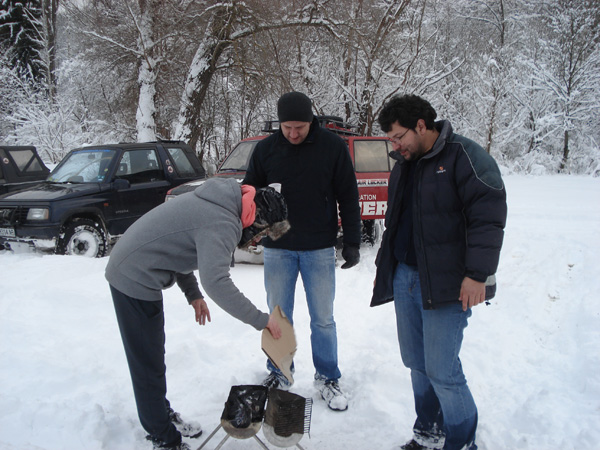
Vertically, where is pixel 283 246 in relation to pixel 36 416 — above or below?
above

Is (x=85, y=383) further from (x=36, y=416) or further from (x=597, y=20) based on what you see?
(x=597, y=20)

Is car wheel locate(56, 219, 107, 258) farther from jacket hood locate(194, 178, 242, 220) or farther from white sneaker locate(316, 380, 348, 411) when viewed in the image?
jacket hood locate(194, 178, 242, 220)

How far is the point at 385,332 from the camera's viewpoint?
4414 mm

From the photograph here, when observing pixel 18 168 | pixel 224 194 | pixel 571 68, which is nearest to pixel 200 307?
pixel 224 194

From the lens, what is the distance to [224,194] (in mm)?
2104

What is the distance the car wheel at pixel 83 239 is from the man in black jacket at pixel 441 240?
19.7 feet

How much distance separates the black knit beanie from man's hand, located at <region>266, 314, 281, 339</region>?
52.7 inches

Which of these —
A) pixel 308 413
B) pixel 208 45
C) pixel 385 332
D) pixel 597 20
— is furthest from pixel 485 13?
pixel 308 413

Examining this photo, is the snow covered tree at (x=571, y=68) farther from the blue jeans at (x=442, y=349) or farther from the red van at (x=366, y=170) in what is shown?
the blue jeans at (x=442, y=349)

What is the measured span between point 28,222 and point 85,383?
452cm

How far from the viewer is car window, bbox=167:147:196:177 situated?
8.72 m

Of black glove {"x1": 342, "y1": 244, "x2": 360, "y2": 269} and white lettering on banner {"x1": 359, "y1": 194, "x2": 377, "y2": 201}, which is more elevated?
black glove {"x1": 342, "y1": 244, "x2": 360, "y2": 269}

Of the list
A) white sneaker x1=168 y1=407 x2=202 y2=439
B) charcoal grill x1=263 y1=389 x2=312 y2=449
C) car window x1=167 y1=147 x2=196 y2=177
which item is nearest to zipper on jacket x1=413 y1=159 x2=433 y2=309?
charcoal grill x1=263 y1=389 x2=312 y2=449

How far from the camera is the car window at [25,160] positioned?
9.55 meters
